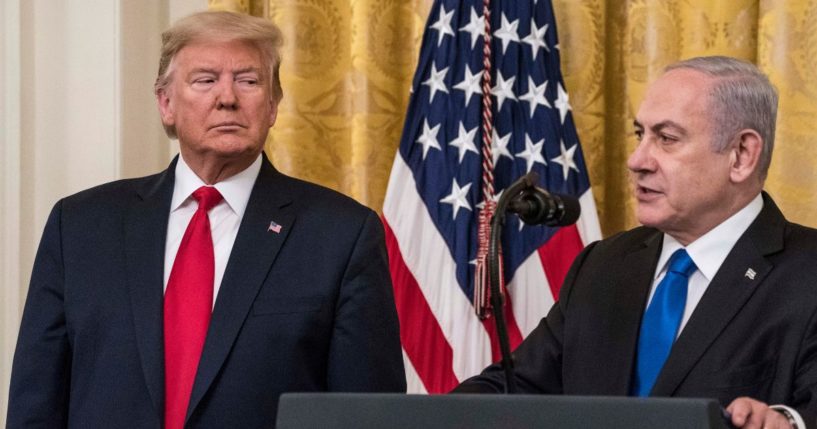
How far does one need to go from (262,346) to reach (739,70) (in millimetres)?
1317

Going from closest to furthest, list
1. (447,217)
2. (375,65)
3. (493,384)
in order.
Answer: (493,384) → (447,217) → (375,65)

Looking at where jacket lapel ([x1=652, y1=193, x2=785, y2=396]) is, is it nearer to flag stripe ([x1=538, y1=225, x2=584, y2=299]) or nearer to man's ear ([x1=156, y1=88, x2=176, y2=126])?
man's ear ([x1=156, y1=88, x2=176, y2=126])

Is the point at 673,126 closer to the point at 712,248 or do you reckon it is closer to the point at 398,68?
the point at 712,248

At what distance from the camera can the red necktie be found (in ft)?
9.73

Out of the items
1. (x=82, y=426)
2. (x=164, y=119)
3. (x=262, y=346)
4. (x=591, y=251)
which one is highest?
(x=164, y=119)

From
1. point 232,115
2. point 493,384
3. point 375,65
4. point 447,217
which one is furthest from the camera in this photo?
point 375,65

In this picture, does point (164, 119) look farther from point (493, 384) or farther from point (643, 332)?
point (643, 332)

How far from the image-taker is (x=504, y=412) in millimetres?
1805

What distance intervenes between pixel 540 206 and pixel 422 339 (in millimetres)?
2265

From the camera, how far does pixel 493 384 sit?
2955 mm

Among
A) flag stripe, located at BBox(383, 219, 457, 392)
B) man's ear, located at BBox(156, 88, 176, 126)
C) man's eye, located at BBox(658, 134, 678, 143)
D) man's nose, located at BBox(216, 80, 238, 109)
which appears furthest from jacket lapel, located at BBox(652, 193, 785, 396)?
flag stripe, located at BBox(383, 219, 457, 392)

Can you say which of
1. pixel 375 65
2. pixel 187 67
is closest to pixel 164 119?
pixel 187 67

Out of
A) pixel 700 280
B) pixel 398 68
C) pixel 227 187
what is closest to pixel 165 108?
pixel 227 187

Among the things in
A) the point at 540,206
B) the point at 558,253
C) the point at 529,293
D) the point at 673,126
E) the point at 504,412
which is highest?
the point at 673,126
